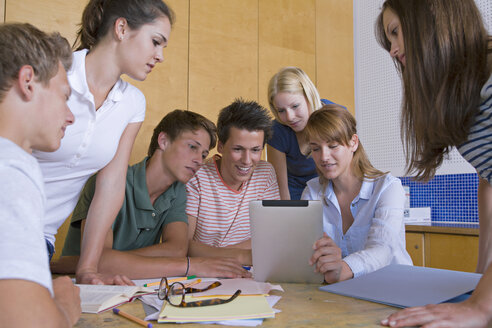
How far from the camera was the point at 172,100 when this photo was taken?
10.4ft

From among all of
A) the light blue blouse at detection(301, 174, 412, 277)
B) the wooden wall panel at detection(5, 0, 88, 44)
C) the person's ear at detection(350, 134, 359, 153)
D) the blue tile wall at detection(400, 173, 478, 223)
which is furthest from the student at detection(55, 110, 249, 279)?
the blue tile wall at detection(400, 173, 478, 223)

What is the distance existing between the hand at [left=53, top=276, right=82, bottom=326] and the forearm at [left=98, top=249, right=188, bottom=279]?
23.2 inches

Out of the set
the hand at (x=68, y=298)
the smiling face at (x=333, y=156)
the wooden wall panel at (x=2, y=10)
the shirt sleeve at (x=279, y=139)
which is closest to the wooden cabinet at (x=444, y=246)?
the shirt sleeve at (x=279, y=139)

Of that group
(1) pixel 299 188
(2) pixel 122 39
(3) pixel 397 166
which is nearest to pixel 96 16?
(2) pixel 122 39

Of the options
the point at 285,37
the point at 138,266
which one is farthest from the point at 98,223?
the point at 285,37

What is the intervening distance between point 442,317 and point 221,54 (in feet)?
9.77

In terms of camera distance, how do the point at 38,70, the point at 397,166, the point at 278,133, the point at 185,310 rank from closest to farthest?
the point at 38,70 < the point at 185,310 < the point at 278,133 < the point at 397,166

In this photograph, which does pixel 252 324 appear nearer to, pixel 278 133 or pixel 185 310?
pixel 185 310

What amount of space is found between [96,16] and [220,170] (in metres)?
1.05

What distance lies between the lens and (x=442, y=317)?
2.47ft

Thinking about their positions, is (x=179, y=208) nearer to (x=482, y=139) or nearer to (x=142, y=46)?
(x=142, y=46)

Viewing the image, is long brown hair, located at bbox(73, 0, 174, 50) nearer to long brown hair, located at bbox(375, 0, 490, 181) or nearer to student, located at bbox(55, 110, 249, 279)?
student, located at bbox(55, 110, 249, 279)

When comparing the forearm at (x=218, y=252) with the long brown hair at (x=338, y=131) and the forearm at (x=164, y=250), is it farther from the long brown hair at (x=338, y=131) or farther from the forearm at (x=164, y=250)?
the long brown hair at (x=338, y=131)

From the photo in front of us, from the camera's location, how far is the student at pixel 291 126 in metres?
2.34
